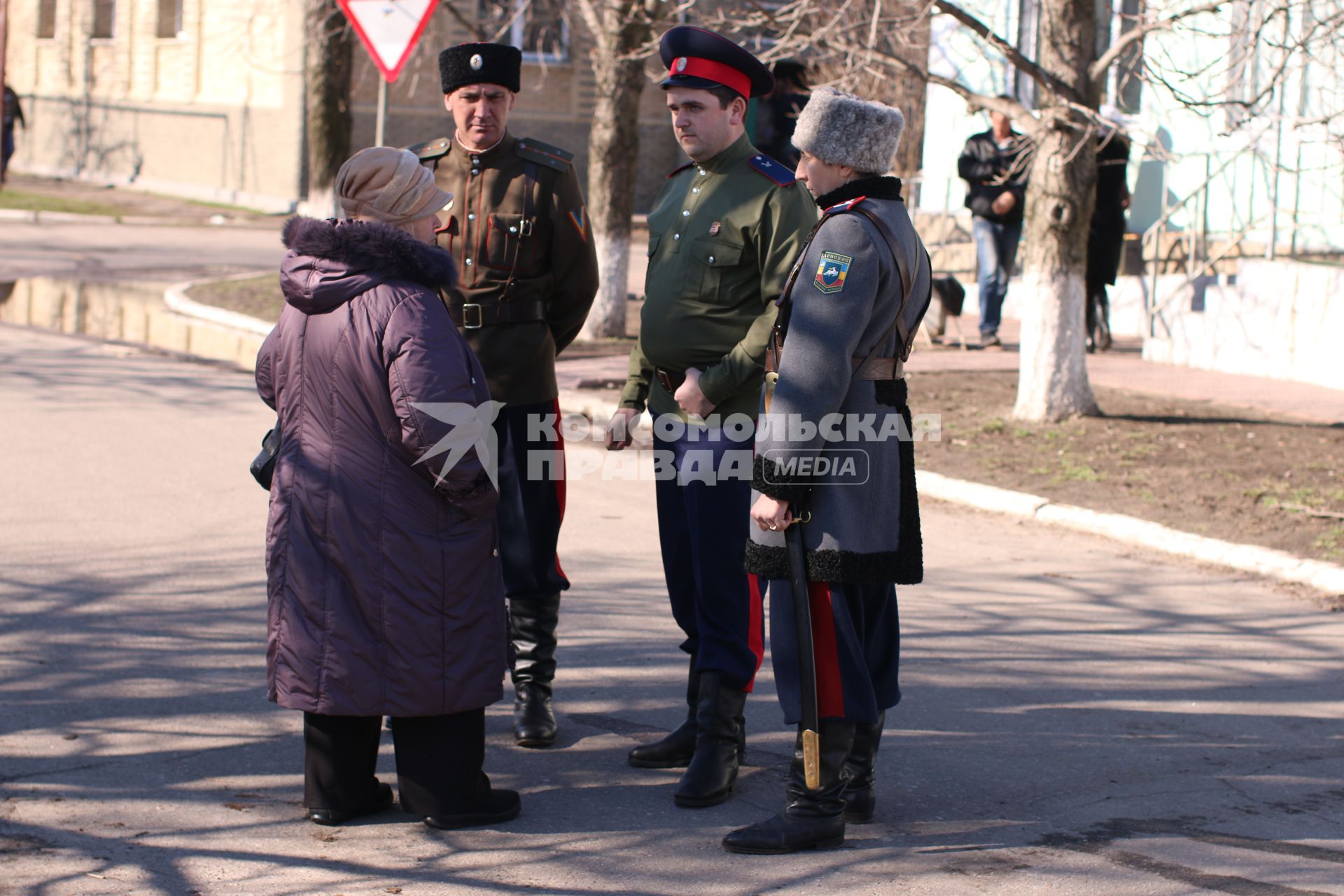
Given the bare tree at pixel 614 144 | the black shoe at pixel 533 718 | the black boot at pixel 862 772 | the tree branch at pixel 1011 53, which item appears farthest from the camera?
the bare tree at pixel 614 144

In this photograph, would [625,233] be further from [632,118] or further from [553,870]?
[553,870]

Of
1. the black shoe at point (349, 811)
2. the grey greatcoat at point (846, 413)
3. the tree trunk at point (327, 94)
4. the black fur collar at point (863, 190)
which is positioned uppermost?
the tree trunk at point (327, 94)

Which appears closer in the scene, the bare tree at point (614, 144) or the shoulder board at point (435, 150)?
the shoulder board at point (435, 150)

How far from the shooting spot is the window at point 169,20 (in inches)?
1270

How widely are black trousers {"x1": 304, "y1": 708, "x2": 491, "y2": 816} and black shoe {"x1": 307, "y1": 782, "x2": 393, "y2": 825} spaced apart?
0.01 meters

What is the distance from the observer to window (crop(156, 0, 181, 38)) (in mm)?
32250

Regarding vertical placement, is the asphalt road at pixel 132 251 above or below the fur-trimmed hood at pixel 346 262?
above

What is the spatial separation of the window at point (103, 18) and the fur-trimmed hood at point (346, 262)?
32.7 m

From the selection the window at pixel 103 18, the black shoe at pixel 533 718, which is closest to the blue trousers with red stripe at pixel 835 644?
the black shoe at pixel 533 718

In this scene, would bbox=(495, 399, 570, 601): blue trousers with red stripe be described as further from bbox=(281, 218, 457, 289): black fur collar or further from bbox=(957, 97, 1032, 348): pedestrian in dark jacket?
bbox=(957, 97, 1032, 348): pedestrian in dark jacket

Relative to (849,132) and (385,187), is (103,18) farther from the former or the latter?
(849,132)

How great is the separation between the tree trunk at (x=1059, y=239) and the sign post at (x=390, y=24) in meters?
3.97

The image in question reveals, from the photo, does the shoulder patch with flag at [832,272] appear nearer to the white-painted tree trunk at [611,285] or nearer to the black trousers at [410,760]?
the black trousers at [410,760]

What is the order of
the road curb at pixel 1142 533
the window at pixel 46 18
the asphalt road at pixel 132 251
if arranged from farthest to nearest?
the window at pixel 46 18, the asphalt road at pixel 132 251, the road curb at pixel 1142 533
